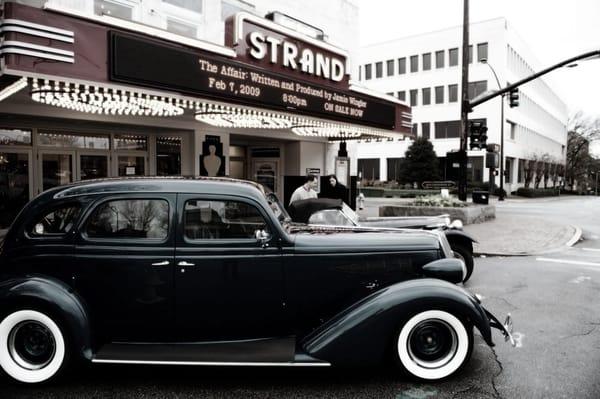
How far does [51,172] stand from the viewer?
419 inches

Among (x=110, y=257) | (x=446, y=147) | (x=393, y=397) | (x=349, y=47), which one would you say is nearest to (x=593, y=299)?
(x=393, y=397)

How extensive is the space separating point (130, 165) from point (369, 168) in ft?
134

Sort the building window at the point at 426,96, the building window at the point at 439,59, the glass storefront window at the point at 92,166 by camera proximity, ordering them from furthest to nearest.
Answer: the building window at the point at 426,96, the building window at the point at 439,59, the glass storefront window at the point at 92,166

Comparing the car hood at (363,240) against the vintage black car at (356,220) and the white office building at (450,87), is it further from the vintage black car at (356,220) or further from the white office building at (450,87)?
the white office building at (450,87)

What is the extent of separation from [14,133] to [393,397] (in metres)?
10.5

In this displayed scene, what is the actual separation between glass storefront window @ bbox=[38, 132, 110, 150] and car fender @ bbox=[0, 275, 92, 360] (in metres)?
8.26

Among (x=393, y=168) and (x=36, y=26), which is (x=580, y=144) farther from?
(x=36, y=26)

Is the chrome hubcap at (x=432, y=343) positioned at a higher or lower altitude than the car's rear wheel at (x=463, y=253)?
lower

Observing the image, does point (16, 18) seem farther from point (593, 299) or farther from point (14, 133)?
point (593, 299)

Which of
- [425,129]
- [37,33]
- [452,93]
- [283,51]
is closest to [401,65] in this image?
[452,93]

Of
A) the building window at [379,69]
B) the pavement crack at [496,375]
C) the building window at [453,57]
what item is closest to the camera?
the pavement crack at [496,375]

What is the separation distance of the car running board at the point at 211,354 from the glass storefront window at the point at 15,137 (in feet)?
28.1

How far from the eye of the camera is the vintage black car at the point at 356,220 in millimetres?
5887

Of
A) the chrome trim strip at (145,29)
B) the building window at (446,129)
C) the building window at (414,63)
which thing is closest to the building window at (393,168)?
the building window at (446,129)
